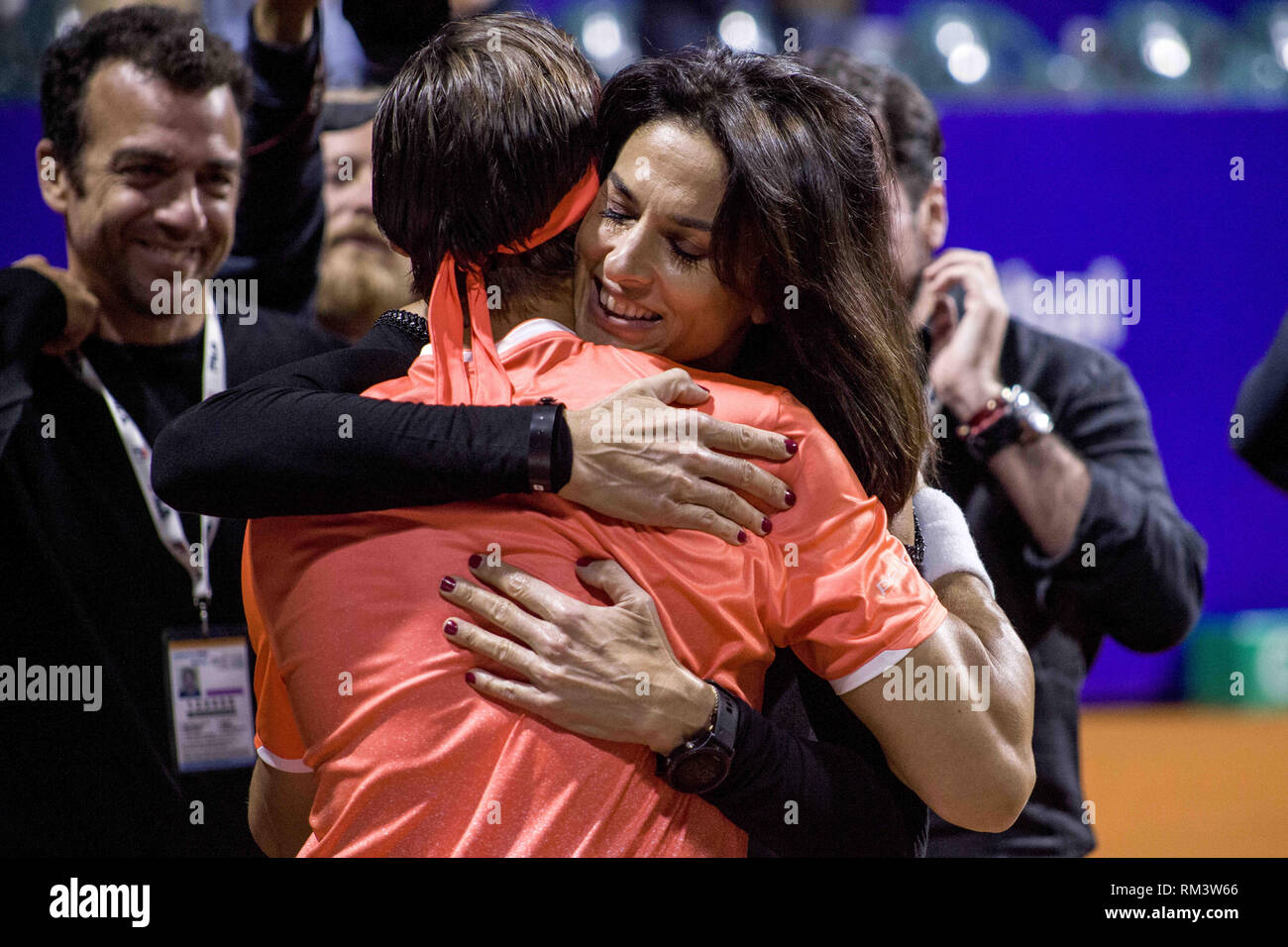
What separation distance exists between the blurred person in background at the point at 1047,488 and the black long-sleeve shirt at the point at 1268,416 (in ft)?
0.77

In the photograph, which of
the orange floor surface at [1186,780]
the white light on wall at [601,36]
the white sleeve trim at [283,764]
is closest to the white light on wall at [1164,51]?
the white light on wall at [601,36]

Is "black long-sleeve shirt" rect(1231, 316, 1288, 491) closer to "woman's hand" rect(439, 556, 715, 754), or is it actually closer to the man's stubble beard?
"woman's hand" rect(439, 556, 715, 754)

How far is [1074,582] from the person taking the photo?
2.25 meters

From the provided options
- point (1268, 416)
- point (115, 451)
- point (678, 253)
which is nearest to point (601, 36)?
point (115, 451)

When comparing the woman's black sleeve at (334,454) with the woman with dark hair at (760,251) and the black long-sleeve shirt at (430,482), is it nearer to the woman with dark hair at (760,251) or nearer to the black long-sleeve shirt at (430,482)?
the black long-sleeve shirt at (430,482)

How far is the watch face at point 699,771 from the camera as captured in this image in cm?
139

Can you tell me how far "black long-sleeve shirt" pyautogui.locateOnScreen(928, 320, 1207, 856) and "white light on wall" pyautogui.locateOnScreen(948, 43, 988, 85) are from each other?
3.77 metres

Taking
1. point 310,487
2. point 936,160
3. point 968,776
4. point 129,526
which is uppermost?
point 936,160
